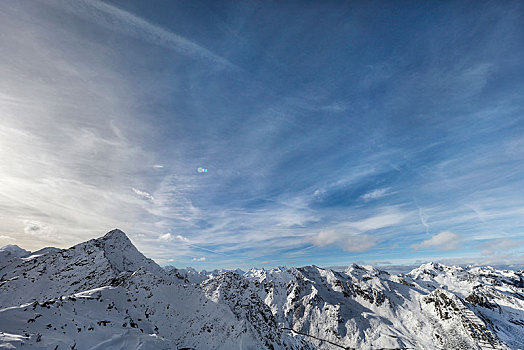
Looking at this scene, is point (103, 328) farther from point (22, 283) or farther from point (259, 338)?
point (22, 283)

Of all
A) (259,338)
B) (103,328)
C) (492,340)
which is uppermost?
(103,328)

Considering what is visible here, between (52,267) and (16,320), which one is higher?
(52,267)

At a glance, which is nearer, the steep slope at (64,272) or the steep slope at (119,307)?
the steep slope at (119,307)

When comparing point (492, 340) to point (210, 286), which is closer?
point (210, 286)

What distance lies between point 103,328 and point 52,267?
109 meters

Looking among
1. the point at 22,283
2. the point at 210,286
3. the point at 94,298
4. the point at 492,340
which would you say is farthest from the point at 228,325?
the point at 492,340

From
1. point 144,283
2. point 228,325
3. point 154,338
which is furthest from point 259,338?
point 154,338

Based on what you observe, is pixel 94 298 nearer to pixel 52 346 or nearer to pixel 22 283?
pixel 52 346

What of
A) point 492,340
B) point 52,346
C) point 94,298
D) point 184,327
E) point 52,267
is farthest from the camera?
point 492,340

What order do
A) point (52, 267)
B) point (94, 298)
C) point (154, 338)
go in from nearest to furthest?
point (154, 338), point (94, 298), point (52, 267)

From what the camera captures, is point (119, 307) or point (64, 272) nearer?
point (119, 307)

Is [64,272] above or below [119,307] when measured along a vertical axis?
above

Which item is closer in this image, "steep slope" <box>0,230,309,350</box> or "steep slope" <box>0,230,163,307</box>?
"steep slope" <box>0,230,309,350</box>

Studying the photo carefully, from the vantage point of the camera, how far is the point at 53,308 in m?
34.3
